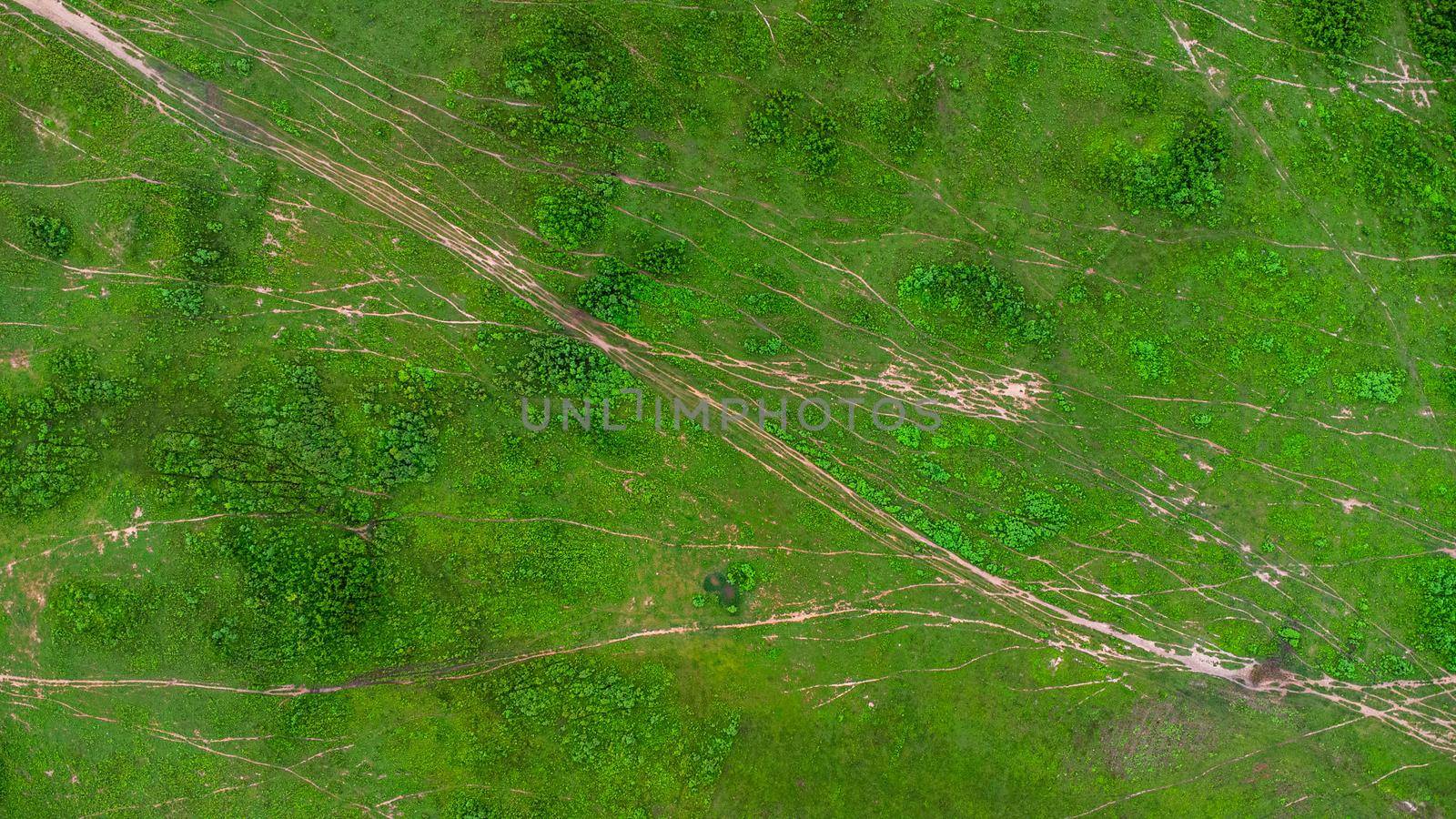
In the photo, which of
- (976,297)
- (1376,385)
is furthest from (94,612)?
(1376,385)

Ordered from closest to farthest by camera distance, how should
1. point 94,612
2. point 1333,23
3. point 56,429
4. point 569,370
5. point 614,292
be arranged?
point 94,612
point 56,429
point 569,370
point 614,292
point 1333,23

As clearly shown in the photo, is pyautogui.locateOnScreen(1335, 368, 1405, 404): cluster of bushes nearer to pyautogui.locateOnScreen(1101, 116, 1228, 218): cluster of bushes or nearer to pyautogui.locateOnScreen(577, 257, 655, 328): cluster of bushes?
pyautogui.locateOnScreen(1101, 116, 1228, 218): cluster of bushes

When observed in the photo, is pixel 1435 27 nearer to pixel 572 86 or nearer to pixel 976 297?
pixel 976 297

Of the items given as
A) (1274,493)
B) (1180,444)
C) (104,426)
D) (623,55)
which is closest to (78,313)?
(104,426)

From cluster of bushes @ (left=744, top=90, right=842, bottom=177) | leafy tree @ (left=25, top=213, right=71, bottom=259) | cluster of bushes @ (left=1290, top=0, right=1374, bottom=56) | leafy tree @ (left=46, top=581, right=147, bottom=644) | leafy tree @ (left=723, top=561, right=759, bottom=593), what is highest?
cluster of bushes @ (left=1290, top=0, right=1374, bottom=56)

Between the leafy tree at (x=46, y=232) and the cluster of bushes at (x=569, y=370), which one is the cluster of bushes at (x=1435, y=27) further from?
the leafy tree at (x=46, y=232)

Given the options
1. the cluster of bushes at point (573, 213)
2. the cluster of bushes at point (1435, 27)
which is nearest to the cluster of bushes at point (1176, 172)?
the cluster of bushes at point (1435, 27)

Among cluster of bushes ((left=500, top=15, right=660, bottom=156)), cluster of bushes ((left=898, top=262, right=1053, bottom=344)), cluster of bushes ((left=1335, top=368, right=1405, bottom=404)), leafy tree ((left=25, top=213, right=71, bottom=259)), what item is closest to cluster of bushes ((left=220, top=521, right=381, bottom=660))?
leafy tree ((left=25, top=213, right=71, bottom=259))
